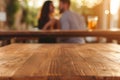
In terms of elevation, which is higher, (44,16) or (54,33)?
(44,16)

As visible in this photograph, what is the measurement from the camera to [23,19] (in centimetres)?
1223

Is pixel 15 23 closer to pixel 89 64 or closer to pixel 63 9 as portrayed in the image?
pixel 63 9

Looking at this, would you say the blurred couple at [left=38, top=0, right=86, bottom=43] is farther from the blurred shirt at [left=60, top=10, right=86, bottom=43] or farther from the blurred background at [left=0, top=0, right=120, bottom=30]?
the blurred background at [left=0, top=0, right=120, bottom=30]

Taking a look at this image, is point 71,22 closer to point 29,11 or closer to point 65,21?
point 65,21

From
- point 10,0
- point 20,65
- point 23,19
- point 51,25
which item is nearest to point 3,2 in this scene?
point 10,0

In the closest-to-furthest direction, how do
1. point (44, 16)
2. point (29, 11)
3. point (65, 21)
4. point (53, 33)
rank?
1. point (53, 33)
2. point (65, 21)
3. point (44, 16)
4. point (29, 11)

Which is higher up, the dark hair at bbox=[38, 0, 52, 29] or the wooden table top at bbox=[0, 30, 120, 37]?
the dark hair at bbox=[38, 0, 52, 29]

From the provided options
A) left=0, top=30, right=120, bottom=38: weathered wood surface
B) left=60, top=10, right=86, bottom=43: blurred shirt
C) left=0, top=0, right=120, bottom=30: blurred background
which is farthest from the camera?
left=0, top=0, right=120, bottom=30: blurred background

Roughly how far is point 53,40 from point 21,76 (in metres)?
3.29

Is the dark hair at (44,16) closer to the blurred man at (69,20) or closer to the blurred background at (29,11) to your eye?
the blurred man at (69,20)

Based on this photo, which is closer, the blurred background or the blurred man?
the blurred man

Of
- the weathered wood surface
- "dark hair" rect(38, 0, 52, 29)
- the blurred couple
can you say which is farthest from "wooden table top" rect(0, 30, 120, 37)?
"dark hair" rect(38, 0, 52, 29)

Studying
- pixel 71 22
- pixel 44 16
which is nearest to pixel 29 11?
pixel 44 16

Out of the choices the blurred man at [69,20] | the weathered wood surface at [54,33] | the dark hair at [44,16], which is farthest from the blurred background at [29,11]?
the weathered wood surface at [54,33]
